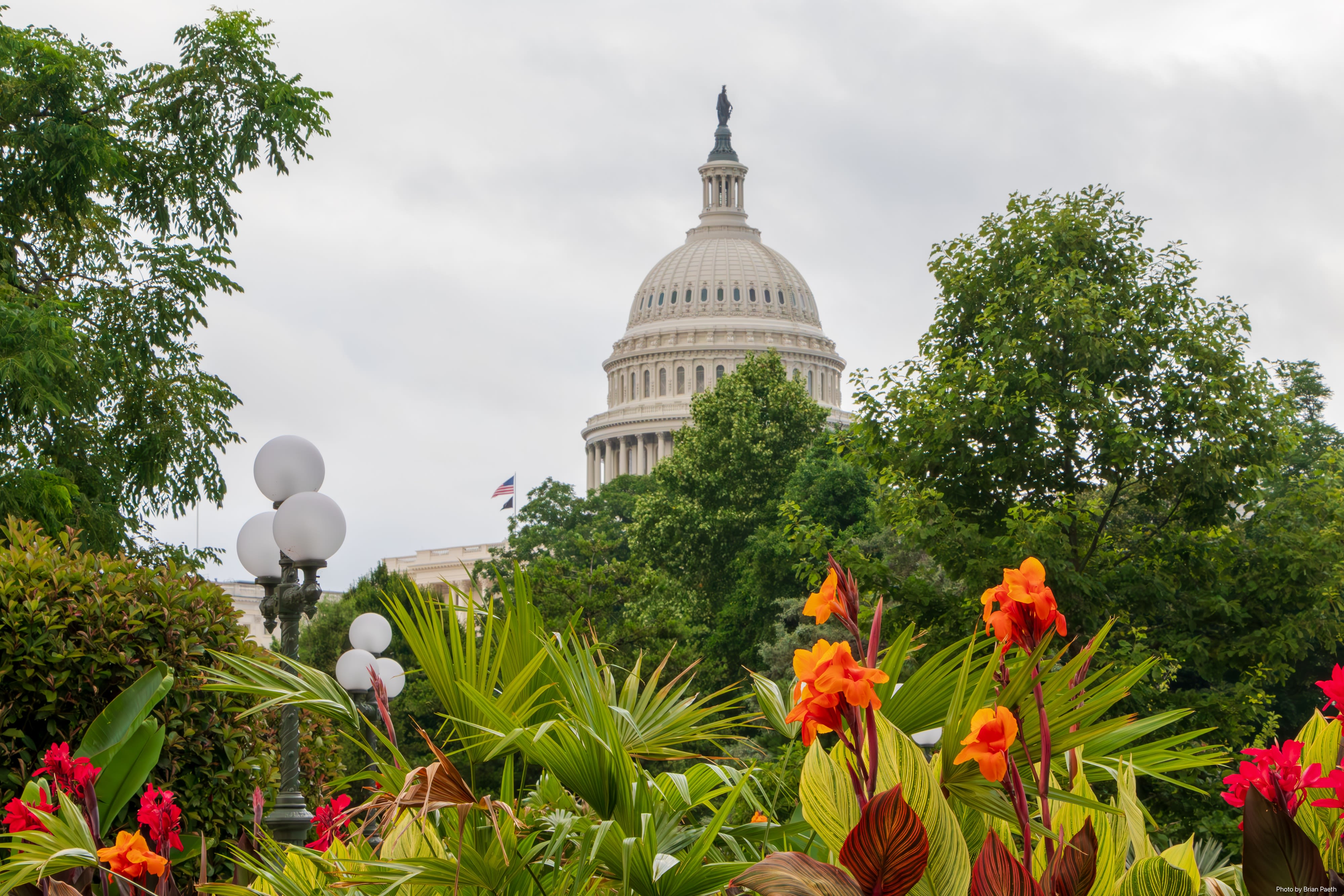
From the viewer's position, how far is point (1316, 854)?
2678mm

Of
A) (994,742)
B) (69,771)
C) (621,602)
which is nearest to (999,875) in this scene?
(994,742)

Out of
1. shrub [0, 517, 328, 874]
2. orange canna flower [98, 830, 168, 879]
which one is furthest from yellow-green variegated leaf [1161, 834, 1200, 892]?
shrub [0, 517, 328, 874]

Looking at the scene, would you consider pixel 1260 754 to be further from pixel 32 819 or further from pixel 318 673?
pixel 32 819

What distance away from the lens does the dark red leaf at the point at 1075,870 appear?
259 centimetres

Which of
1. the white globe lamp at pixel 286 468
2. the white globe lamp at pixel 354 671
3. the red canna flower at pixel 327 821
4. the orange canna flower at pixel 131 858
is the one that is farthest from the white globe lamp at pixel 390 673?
the orange canna flower at pixel 131 858

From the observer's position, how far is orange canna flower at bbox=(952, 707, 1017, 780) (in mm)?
2318

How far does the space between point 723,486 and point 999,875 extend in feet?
135

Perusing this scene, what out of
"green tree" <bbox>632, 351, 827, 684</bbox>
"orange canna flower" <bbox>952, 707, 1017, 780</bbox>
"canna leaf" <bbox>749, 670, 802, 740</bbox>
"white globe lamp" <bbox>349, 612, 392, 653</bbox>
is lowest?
"orange canna flower" <bbox>952, 707, 1017, 780</bbox>

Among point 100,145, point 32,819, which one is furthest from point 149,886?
point 100,145

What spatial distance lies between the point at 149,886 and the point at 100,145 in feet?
44.3

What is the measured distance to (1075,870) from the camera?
8.52ft

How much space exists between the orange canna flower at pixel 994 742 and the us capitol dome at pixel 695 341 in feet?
339

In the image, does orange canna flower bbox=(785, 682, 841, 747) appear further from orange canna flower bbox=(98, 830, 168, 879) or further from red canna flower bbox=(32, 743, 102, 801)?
red canna flower bbox=(32, 743, 102, 801)

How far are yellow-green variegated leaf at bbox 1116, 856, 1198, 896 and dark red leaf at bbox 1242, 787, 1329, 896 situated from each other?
0.43ft
